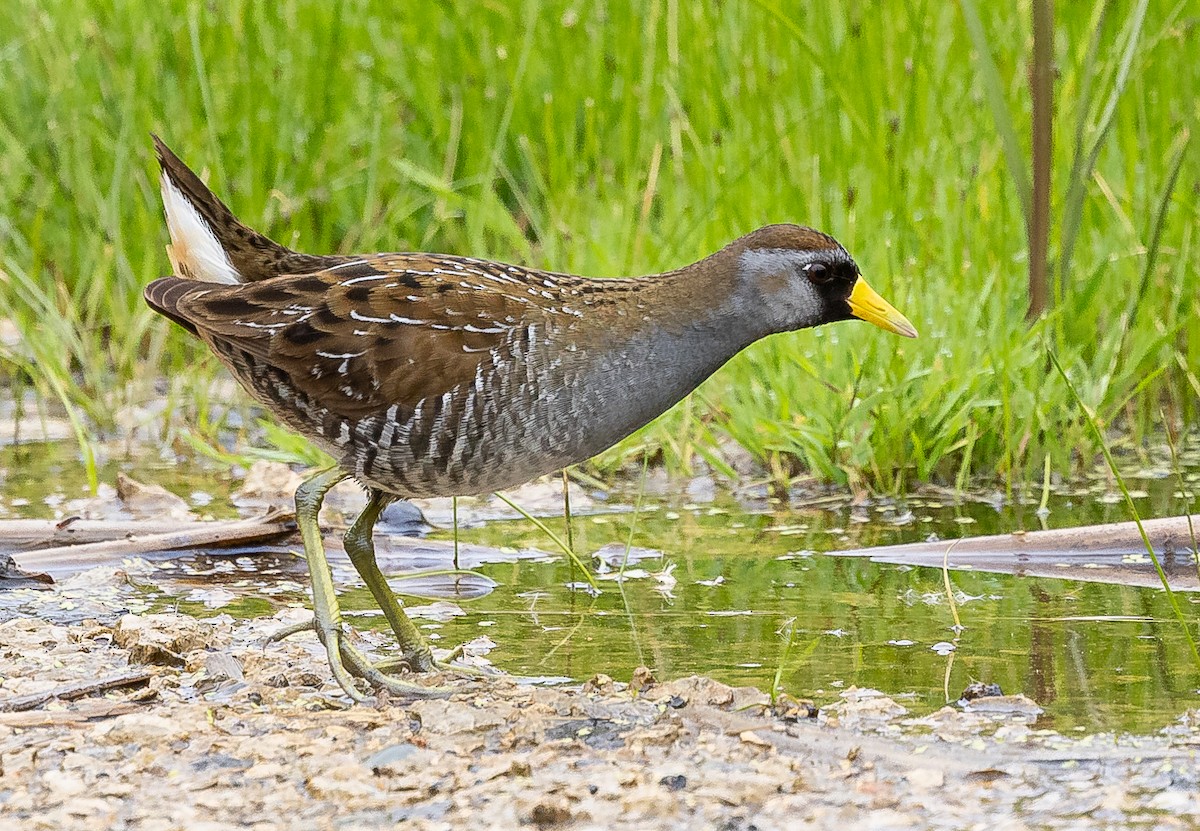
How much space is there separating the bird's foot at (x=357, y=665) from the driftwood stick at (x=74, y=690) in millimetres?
363

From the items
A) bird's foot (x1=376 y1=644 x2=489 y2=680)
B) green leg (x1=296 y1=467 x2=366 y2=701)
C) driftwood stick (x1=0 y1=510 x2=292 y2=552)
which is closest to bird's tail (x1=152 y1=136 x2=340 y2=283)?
green leg (x1=296 y1=467 x2=366 y2=701)

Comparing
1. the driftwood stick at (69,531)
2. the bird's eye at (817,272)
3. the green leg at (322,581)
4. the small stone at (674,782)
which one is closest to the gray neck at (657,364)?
the bird's eye at (817,272)

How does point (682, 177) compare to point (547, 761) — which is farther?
point (682, 177)

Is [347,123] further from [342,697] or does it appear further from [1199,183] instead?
[342,697]

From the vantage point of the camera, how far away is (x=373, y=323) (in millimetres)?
3680

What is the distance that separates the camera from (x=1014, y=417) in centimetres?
507

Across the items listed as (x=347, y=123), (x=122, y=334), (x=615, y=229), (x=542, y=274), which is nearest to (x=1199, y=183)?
(x=615, y=229)

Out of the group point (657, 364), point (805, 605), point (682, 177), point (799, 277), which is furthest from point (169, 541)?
point (682, 177)

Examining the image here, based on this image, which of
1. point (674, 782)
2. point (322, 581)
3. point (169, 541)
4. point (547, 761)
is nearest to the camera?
point (674, 782)

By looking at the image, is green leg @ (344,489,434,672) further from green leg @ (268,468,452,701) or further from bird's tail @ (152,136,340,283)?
bird's tail @ (152,136,340,283)

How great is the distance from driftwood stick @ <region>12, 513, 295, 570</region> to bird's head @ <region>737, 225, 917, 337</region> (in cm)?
145

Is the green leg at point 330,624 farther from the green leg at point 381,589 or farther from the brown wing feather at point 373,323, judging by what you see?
the brown wing feather at point 373,323

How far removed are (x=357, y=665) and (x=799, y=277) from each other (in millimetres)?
1301

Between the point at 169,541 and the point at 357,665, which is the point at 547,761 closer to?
the point at 357,665
